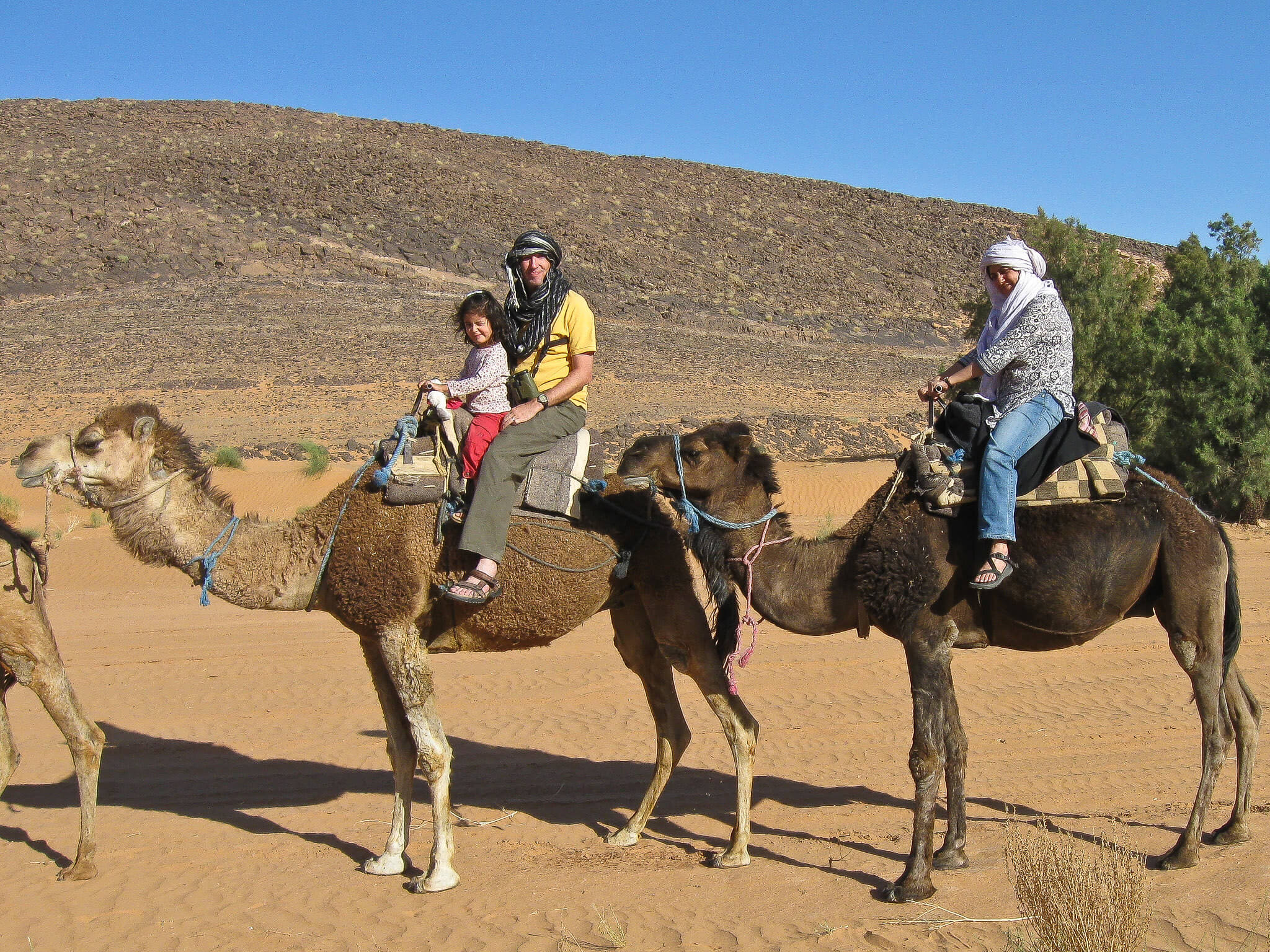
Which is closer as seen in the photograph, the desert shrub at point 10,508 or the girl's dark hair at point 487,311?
the girl's dark hair at point 487,311

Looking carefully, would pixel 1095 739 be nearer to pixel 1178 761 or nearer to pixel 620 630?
pixel 1178 761

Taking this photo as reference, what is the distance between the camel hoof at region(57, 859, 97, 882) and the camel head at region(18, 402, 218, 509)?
2.17 metres

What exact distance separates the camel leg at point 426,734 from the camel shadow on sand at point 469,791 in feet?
2.97

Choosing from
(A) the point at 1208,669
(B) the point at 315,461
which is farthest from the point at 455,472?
(B) the point at 315,461

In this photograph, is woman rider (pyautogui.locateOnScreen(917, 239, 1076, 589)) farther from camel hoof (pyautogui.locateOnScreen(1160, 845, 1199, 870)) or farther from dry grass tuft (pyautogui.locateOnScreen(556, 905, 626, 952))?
dry grass tuft (pyautogui.locateOnScreen(556, 905, 626, 952))

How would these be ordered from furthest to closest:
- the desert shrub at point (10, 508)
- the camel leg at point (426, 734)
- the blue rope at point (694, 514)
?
the desert shrub at point (10, 508) < the blue rope at point (694, 514) < the camel leg at point (426, 734)

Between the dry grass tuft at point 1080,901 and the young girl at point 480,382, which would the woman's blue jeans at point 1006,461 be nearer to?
the dry grass tuft at point 1080,901

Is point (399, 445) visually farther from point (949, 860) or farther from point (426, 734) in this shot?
point (949, 860)

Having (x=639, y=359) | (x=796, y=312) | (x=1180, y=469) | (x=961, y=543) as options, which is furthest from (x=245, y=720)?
(x=796, y=312)

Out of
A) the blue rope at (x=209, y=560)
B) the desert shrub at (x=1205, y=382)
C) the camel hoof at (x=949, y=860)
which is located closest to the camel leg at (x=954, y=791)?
the camel hoof at (x=949, y=860)

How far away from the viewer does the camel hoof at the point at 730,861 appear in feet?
22.3

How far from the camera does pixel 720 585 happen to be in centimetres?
706

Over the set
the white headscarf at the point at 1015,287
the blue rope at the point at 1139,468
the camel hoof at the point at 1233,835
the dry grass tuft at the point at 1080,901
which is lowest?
the camel hoof at the point at 1233,835

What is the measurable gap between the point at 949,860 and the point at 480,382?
155 inches
